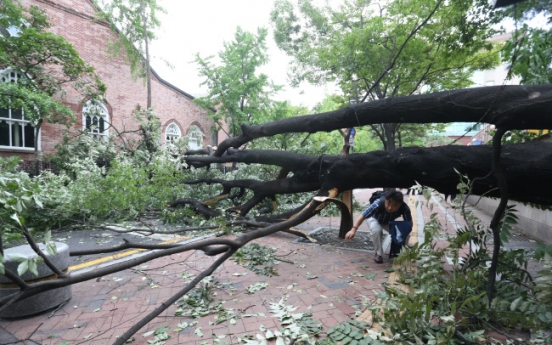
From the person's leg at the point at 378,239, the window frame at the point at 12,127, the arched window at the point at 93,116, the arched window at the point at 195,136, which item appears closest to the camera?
the person's leg at the point at 378,239

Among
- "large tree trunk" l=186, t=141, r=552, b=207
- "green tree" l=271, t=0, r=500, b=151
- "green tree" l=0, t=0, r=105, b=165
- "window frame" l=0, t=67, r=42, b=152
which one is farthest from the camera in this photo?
"window frame" l=0, t=67, r=42, b=152

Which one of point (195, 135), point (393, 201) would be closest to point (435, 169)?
point (393, 201)

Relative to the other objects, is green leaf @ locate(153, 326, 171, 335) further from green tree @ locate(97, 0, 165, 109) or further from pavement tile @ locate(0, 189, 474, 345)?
green tree @ locate(97, 0, 165, 109)

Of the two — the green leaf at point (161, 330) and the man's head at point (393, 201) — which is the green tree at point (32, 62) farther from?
the man's head at point (393, 201)

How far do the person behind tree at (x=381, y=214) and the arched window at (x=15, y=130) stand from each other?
15045 millimetres

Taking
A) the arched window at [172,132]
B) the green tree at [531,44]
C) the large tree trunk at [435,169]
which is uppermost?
the arched window at [172,132]

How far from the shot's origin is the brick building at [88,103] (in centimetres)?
1367

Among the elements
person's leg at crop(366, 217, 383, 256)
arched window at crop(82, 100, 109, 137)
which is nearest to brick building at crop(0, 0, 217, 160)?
arched window at crop(82, 100, 109, 137)

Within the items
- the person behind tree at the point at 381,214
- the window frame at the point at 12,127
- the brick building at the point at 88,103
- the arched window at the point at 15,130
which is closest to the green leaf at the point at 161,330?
the person behind tree at the point at 381,214

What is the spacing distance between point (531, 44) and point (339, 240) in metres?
4.48

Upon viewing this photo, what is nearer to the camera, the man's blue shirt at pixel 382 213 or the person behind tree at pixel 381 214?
the person behind tree at pixel 381 214

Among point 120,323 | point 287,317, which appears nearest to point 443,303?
point 287,317

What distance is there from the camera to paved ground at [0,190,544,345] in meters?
2.83

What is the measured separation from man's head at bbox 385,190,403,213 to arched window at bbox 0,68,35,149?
1528 cm
